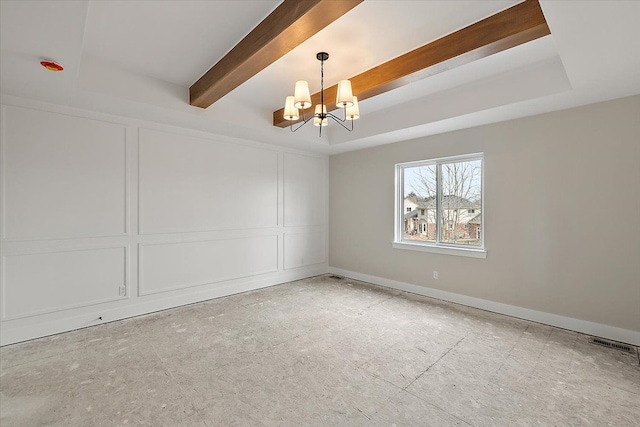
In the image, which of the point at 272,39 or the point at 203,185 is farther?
the point at 203,185

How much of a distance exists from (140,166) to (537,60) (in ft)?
14.8

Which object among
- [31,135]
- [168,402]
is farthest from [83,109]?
[168,402]

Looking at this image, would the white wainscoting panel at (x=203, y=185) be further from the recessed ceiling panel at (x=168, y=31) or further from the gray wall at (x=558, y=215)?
the gray wall at (x=558, y=215)

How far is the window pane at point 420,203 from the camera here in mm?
4605

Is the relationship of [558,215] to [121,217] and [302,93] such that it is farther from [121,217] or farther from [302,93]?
[121,217]

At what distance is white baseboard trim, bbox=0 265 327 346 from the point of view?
2.97 meters

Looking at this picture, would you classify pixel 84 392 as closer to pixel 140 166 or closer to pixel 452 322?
pixel 140 166

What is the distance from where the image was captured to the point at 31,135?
9.98 ft

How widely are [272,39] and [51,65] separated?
1753 millimetres

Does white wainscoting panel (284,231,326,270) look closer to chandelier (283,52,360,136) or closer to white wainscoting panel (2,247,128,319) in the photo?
white wainscoting panel (2,247,128,319)

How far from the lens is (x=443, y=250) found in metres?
4.31

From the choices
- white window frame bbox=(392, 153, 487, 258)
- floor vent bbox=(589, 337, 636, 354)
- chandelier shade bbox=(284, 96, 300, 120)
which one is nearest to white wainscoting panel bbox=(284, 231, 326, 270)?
white window frame bbox=(392, 153, 487, 258)

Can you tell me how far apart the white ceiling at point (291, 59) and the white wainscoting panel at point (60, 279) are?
1662mm

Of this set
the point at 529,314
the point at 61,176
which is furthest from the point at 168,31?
the point at 529,314
